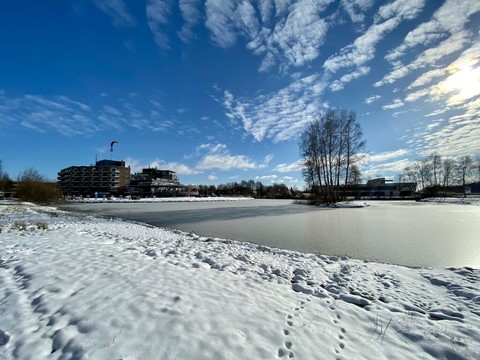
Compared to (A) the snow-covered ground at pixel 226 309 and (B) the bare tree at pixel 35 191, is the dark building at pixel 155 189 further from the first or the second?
(A) the snow-covered ground at pixel 226 309

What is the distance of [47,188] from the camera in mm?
40812

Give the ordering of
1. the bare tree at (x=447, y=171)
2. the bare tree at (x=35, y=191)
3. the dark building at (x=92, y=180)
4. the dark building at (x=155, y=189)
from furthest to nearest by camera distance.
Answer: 1. the dark building at (x=92, y=180)
2. the dark building at (x=155, y=189)
3. the bare tree at (x=447, y=171)
4. the bare tree at (x=35, y=191)

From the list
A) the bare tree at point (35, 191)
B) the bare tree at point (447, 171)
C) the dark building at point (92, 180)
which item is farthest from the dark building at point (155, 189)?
the bare tree at point (447, 171)

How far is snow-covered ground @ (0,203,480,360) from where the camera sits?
9.47ft

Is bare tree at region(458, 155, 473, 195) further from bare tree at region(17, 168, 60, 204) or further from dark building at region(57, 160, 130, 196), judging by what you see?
dark building at region(57, 160, 130, 196)

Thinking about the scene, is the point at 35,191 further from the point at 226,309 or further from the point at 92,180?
the point at 92,180

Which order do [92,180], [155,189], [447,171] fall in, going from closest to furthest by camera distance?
[447,171]
[92,180]
[155,189]

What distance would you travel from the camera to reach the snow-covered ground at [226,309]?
289 cm

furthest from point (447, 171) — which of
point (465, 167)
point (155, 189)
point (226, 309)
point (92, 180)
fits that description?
point (92, 180)

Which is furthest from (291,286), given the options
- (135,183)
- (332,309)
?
(135,183)

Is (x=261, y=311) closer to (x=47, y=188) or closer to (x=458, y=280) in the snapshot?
(x=458, y=280)

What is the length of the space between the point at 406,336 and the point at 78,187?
136m

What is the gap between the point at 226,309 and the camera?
146 inches

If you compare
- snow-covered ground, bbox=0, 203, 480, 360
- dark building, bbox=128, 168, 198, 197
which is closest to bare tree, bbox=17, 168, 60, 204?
snow-covered ground, bbox=0, 203, 480, 360
